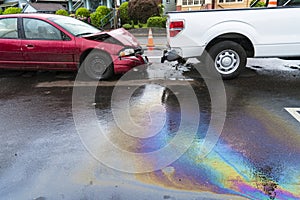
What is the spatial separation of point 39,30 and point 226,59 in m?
4.39

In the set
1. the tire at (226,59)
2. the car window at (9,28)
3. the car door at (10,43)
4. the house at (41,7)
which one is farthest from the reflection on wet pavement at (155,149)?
the house at (41,7)

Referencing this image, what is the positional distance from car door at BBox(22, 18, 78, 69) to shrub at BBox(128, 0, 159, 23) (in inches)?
633

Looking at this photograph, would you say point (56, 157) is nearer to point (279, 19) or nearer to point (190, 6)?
point (279, 19)

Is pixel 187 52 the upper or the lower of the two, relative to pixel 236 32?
lower

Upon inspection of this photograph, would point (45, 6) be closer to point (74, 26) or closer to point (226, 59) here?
point (74, 26)

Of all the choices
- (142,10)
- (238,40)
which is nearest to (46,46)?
(238,40)

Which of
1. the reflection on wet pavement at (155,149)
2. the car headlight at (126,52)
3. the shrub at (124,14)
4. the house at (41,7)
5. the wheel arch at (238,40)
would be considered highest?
the house at (41,7)

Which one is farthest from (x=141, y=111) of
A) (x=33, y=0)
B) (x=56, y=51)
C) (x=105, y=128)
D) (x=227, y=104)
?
(x=33, y=0)

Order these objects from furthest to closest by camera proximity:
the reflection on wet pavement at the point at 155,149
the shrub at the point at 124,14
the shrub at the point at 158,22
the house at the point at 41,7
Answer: the house at the point at 41,7
the shrub at the point at 124,14
the shrub at the point at 158,22
the reflection on wet pavement at the point at 155,149

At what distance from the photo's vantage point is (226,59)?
5.91m

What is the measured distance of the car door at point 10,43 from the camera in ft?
21.0

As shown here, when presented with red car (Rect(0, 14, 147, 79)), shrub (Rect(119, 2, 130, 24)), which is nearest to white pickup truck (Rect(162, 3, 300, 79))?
red car (Rect(0, 14, 147, 79))

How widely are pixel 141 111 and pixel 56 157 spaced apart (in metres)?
1.71

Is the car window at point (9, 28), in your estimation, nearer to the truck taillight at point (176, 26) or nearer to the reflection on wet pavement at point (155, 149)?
the reflection on wet pavement at point (155, 149)
